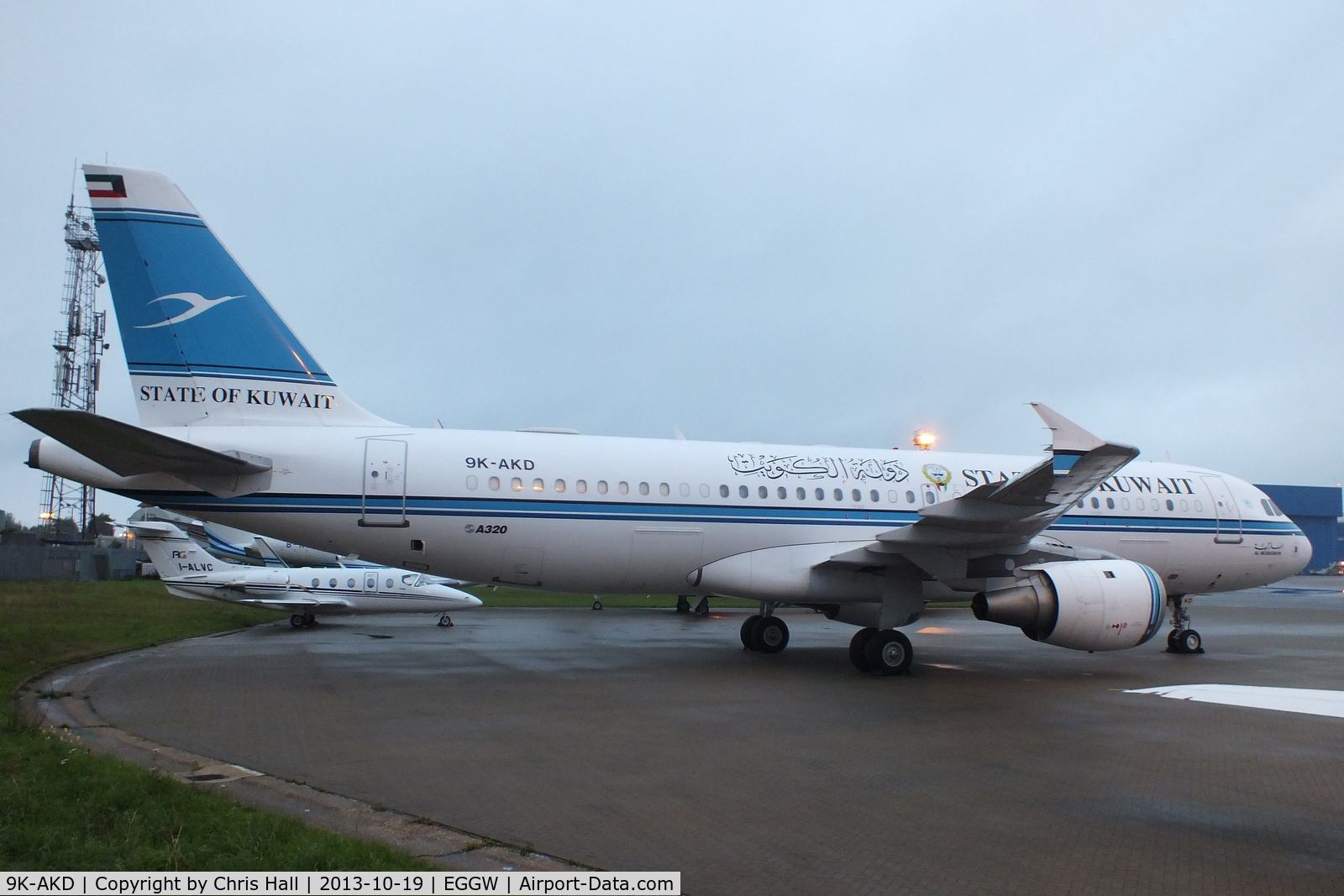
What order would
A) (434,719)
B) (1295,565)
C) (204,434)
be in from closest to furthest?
(434,719) → (204,434) → (1295,565)

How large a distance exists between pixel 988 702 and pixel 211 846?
8.93 m

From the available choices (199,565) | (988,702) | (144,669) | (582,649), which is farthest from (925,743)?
(199,565)

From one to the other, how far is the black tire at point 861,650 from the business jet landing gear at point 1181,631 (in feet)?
24.4

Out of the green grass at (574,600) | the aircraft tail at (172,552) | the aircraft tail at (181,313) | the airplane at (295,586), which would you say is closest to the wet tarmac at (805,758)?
the aircraft tail at (181,313)

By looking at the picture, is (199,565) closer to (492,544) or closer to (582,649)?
Result: (582,649)

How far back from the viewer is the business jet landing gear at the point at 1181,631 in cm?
1683

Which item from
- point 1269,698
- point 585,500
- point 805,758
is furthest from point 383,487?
point 1269,698

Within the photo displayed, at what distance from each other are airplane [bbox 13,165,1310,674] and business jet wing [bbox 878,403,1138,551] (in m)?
0.03

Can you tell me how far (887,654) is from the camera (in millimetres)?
13219

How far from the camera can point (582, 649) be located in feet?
53.4

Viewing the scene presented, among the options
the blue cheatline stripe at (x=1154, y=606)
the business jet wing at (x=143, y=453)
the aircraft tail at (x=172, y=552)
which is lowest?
the blue cheatline stripe at (x=1154, y=606)

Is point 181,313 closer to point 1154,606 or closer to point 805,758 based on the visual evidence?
point 805,758

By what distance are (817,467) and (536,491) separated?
15.9ft

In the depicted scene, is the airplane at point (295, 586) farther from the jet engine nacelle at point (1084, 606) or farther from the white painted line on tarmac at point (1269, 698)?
the white painted line on tarmac at point (1269, 698)
